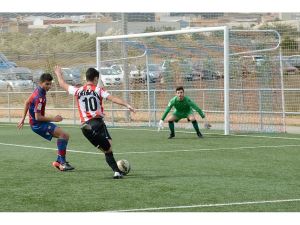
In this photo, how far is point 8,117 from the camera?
37625mm

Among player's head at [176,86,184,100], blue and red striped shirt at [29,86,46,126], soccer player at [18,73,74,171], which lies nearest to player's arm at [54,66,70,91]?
soccer player at [18,73,74,171]

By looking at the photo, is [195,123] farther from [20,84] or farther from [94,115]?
[20,84]

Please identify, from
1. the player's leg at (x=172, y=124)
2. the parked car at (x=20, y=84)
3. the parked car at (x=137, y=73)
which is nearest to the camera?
the player's leg at (x=172, y=124)

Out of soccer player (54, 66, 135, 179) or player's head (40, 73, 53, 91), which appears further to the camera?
player's head (40, 73, 53, 91)

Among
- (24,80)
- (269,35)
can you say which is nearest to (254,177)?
(269,35)

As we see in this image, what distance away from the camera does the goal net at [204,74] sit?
2712 centimetres

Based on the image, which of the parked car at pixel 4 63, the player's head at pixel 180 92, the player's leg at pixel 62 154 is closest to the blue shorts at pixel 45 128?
the player's leg at pixel 62 154

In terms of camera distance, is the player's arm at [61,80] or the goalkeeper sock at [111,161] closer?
the goalkeeper sock at [111,161]

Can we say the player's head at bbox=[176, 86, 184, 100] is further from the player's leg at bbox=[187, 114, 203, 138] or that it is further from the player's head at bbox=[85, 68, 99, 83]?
the player's head at bbox=[85, 68, 99, 83]

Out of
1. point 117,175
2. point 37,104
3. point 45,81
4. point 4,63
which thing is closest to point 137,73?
point 4,63

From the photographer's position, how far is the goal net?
27.1 meters

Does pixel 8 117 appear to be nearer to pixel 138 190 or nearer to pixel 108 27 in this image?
pixel 108 27

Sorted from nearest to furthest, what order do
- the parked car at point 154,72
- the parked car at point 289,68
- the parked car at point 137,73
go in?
1. the parked car at point 289,68
2. the parked car at point 154,72
3. the parked car at point 137,73

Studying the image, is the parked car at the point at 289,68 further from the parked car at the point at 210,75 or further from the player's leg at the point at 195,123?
the player's leg at the point at 195,123
